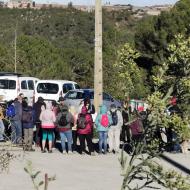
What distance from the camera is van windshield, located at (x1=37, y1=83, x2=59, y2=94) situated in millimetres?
32750

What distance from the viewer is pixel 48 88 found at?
3288 centimetres

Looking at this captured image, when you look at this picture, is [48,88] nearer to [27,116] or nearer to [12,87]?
[12,87]

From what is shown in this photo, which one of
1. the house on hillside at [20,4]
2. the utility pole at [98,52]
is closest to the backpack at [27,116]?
the utility pole at [98,52]

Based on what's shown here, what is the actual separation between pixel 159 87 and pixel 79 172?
11824mm

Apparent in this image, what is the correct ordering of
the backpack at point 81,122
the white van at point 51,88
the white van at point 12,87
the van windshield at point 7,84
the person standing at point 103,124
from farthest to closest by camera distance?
the white van at point 51,88 < the van windshield at point 7,84 < the white van at point 12,87 < the person standing at point 103,124 < the backpack at point 81,122

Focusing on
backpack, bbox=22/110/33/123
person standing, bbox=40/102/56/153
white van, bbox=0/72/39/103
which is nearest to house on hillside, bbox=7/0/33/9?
white van, bbox=0/72/39/103

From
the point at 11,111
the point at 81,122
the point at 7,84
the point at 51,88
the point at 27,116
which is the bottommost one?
the point at 81,122

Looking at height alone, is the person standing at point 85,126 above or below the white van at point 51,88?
below

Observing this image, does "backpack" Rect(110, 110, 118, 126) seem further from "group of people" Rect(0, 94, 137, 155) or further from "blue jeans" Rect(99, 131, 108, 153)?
"blue jeans" Rect(99, 131, 108, 153)

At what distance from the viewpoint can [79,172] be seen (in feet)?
49.9

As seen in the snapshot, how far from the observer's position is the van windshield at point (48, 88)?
32.8 meters

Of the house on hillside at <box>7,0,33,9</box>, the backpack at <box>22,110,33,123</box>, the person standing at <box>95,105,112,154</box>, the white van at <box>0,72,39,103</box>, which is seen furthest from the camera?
the house on hillside at <box>7,0,33,9</box>

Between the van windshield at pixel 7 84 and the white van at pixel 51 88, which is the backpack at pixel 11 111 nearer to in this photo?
the van windshield at pixel 7 84

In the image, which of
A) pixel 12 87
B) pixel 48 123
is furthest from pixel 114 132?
pixel 12 87
